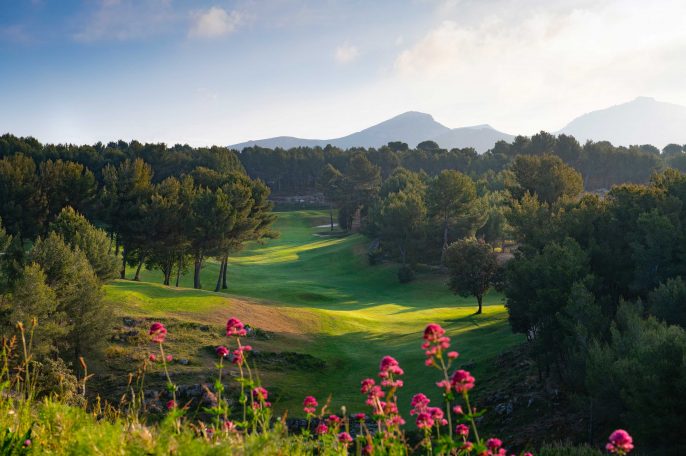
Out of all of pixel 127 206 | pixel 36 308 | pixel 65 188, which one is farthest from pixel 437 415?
pixel 65 188

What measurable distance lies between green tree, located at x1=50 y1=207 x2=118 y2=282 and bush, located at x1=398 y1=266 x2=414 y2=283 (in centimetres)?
4619

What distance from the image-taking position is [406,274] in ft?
254

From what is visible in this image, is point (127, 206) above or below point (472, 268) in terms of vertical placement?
above

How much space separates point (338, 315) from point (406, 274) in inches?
1062

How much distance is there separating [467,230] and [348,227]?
1715 inches

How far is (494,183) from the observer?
115000 millimetres

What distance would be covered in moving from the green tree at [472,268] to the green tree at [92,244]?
33836 mm

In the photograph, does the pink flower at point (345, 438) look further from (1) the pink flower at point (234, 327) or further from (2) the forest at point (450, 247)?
(2) the forest at point (450, 247)

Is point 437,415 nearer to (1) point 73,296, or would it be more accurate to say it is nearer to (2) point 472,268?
(1) point 73,296

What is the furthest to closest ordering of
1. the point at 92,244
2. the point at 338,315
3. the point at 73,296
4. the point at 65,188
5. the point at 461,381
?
the point at 65,188 → the point at 338,315 → the point at 92,244 → the point at 73,296 → the point at 461,381

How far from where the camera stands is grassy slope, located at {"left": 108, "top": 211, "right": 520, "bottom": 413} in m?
36.3

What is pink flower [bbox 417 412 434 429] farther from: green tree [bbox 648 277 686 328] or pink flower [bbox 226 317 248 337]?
green tree [bbox 648 277 686 328]

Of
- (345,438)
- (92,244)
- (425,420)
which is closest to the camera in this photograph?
(425,420)

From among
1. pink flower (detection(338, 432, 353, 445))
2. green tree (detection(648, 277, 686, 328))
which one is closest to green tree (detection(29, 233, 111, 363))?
pink flower (detection(338, 432, 353, 445))
